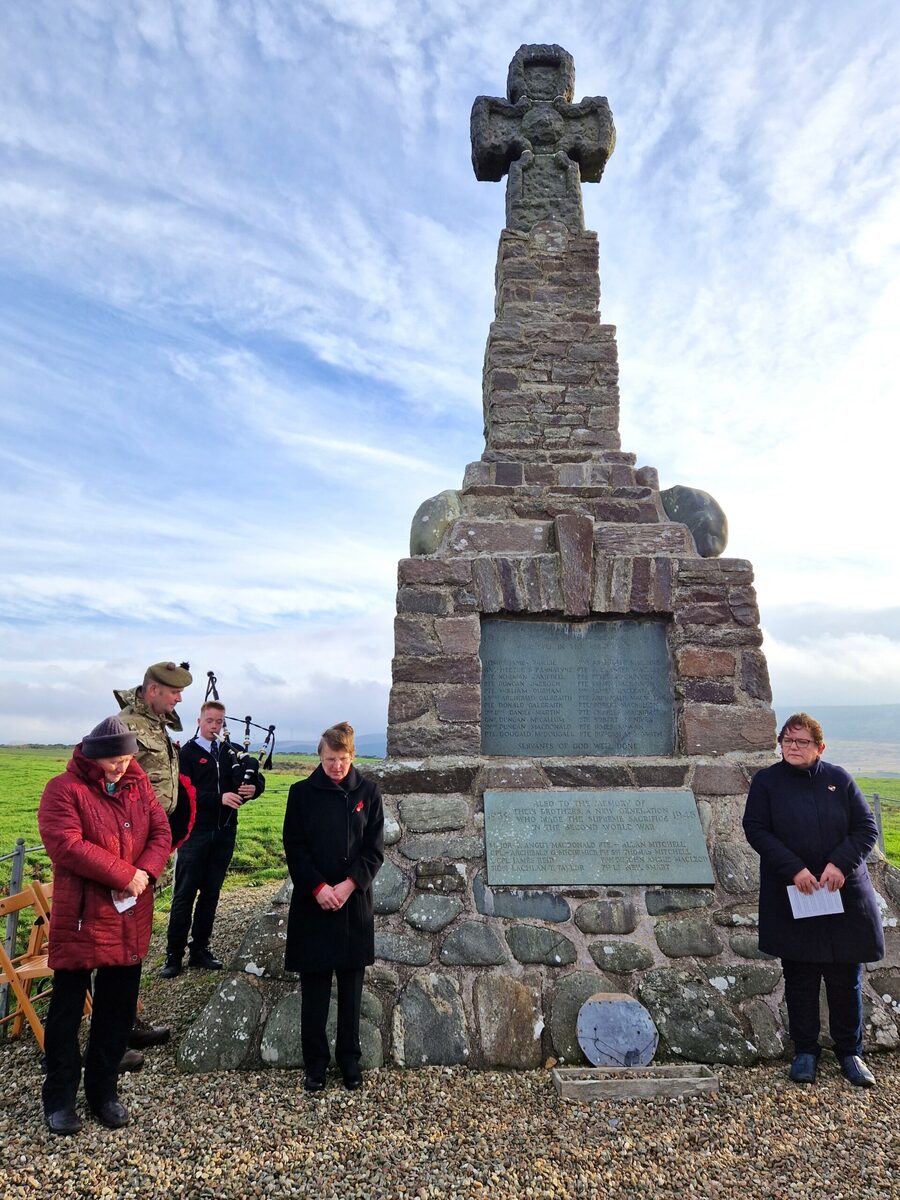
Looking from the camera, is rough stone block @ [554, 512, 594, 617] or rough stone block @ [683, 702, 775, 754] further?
rough stone block @ [554, 512, 594, 617]

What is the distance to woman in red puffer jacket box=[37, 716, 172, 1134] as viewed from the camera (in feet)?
9.93

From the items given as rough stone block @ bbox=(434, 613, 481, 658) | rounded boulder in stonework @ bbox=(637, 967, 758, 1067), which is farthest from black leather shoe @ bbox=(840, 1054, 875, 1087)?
rough stone block @ bbox=(434, 613, 481, 658)

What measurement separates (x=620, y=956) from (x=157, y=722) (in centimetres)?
287

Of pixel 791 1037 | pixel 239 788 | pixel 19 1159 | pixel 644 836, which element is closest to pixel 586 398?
pixel 644 836

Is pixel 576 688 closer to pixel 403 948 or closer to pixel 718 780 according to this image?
pixel 718 780

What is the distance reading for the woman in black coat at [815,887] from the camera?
354 centimetres

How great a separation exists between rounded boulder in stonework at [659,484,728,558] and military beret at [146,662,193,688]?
3653 millimetres

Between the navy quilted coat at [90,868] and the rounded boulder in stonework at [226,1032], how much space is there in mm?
844

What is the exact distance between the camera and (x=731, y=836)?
14.8 ft

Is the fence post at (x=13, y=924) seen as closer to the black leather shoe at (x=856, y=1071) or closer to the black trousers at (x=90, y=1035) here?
the black trousers at (x=90, y=1035)

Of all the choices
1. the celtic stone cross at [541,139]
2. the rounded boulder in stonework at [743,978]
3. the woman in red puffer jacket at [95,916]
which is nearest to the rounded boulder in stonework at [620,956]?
the rounded boulder in stonework at [743,978]

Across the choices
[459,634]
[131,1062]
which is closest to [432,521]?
[459,634]

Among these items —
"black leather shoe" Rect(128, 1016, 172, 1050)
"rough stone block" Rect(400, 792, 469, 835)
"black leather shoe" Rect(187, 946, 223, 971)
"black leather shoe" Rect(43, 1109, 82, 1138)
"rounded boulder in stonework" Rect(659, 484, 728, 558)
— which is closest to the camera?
"black leather shoe" Rect(43, 1109, 82, 1138)

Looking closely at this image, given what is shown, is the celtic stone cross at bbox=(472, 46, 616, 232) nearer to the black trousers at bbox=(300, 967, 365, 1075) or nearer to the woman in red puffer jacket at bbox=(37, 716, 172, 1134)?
the woman in red puffer jacket at bbox=(37, 716, 172, 1134)
